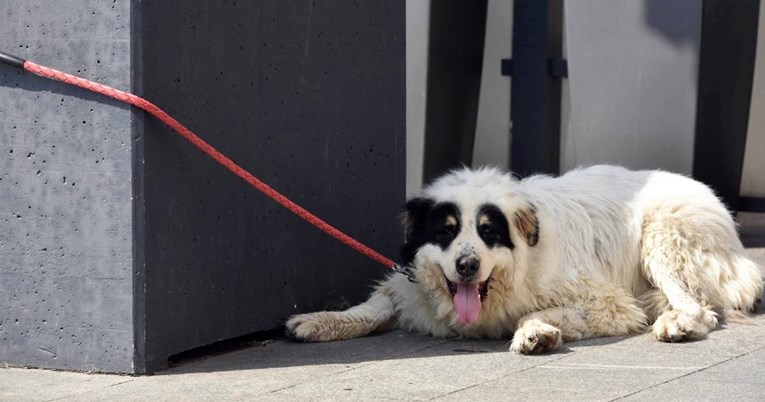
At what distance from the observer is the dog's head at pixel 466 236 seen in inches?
256

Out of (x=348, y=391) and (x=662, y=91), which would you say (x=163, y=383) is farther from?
(x=662, y=91)

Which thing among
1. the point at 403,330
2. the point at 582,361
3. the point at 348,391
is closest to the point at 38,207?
the point at 348,391

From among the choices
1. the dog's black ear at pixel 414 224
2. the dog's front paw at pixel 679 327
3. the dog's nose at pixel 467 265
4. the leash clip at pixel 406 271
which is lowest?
the dog's front paw at pixel 679 327

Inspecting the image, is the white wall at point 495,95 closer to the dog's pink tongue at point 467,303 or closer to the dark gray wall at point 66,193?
the dog's pink tongue at point 467,303

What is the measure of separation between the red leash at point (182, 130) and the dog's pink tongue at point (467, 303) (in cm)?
34

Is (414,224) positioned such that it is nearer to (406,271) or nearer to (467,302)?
(406,271)

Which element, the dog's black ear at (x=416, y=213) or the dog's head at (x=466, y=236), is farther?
the dog's black ear at (x=416, y=213)

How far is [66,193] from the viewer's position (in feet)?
19.3

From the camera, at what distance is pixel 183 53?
19.8 feet

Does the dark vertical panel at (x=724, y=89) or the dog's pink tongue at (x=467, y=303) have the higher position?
the dark vertical panel at (x=724, y=89)

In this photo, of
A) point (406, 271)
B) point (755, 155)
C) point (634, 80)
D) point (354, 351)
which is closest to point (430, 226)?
point (406, 271)

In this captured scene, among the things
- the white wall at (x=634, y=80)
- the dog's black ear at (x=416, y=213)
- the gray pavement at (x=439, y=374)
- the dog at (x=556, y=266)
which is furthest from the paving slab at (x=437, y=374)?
the white wall at (x=634, y=80)

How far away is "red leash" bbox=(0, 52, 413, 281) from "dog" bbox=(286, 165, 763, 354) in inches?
11.2

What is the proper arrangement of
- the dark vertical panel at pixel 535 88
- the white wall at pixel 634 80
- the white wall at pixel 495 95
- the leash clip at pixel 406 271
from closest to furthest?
the leash clip at pixel 406 271
the white wall at pixel 634 80
the dark vertical panel at pixel 535 88
the white wall at pixel 495 95
